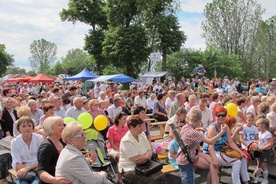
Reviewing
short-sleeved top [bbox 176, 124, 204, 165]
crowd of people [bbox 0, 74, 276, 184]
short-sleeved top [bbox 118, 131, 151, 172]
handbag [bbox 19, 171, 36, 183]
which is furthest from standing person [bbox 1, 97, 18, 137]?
short-sleeved top [bbox 176, 124, 204, 165]

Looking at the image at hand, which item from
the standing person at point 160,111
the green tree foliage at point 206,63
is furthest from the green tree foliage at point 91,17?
the standing person at point 160,111

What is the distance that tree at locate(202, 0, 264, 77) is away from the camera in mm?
42188

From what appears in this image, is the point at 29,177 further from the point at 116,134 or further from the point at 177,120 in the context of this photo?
the point at 177,120

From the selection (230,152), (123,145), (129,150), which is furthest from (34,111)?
(230,152)

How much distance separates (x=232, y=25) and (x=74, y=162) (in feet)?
147

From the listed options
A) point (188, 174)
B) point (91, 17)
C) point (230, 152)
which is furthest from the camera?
point (91, 17)

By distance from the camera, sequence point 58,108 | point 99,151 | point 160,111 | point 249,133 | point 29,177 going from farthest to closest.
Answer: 1. point 160,111
2. point 58,108
3. point 249,133
4. point 99,151
5. point 29,177

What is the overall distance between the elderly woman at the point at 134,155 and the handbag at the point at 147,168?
1.8 inches

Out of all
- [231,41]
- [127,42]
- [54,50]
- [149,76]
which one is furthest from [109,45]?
[54,50]

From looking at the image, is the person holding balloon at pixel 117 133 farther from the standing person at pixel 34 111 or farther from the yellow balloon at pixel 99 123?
the standing person at pixel 34 111

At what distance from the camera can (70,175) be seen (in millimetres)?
2922

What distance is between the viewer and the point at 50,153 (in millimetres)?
3291

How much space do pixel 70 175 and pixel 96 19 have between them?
112 ft

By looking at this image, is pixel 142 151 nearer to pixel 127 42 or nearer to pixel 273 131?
pixel 273 131
